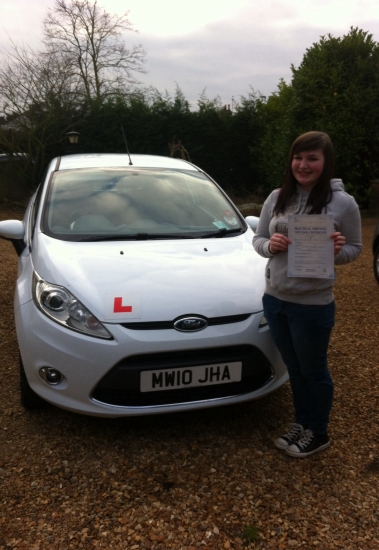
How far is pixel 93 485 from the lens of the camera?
2.49 meters

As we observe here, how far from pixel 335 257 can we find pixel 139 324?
3.28 ft

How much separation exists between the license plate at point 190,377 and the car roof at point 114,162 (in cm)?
214

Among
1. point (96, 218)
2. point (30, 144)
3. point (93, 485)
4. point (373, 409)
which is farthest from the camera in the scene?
point (30, 144)

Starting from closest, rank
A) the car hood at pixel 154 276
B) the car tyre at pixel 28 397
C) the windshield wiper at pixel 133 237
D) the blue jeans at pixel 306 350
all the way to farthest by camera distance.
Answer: the blue jeans at pixel 306 350
the car hood at pixel 154 276
the car tyre at pixel 28 397
the windshield wiper at pixel 133 237

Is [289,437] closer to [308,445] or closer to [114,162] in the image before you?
[308,445]

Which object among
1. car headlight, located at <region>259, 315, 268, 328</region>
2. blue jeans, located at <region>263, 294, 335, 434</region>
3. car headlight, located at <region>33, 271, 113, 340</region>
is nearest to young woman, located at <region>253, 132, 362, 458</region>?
blue jeans, located at <region>263, 294, 335, 434</region>

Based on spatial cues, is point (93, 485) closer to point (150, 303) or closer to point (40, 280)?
point (150, 303)

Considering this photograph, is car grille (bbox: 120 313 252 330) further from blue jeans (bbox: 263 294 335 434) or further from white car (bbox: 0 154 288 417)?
blue jeans (bbox: 263 294 335 434)

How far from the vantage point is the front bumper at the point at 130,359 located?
255 cm

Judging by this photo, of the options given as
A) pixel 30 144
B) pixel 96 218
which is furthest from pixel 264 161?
pixel 96 218

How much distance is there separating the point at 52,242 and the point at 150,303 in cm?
90

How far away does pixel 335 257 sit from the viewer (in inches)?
96.4

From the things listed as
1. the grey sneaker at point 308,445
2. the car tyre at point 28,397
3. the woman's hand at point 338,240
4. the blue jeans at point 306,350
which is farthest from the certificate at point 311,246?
the car tyre at point 28,397

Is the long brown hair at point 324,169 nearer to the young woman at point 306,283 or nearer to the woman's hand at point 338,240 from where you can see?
the young woman at point 306,283
